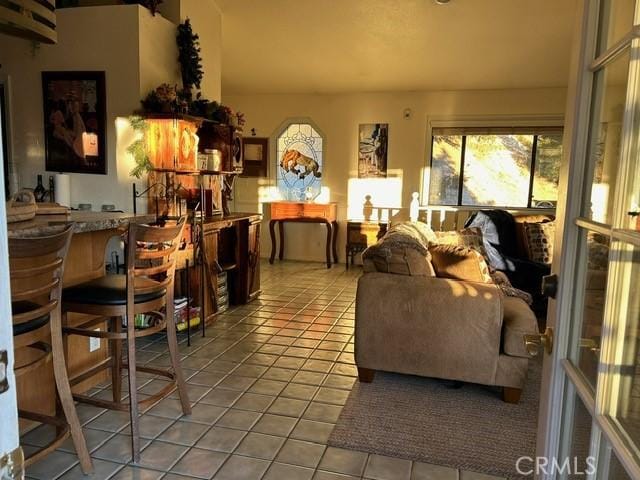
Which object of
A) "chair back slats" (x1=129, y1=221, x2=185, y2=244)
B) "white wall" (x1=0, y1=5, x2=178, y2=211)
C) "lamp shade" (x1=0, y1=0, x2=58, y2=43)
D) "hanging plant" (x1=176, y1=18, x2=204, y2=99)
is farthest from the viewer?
"hanging plant" (x1=176, y1=18, x2=204, y2=99)

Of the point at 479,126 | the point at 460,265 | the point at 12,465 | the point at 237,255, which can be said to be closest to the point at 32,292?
the point at 12,465

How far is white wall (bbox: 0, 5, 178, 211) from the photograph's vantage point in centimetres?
368

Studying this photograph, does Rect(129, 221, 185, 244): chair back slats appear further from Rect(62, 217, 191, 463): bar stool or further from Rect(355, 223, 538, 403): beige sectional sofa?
Rect(355, 223, 538, 403): beige sectional sofa

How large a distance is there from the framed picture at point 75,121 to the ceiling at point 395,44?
66.7 inches

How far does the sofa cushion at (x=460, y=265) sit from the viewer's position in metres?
2.97

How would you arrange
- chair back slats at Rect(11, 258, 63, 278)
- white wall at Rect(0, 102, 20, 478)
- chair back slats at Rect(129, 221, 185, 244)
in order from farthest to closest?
chair back slats at Rect(129, 221, 185, 244)
chair back slats at Rect(11, 258, 63, 278)
white wall at Rect(0, 102, 20, 478)

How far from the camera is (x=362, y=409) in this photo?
2.67 m

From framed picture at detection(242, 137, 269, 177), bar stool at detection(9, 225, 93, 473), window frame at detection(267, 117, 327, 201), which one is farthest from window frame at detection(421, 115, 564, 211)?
bar stool at detection(9, 225, 93, 473)

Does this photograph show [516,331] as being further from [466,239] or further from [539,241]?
[539,241]

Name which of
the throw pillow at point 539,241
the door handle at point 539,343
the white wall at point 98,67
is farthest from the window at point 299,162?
the door handle at point 539,343

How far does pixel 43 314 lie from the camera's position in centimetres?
177

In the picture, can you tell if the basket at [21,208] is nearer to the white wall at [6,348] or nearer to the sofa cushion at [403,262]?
the white wall at [6,348]

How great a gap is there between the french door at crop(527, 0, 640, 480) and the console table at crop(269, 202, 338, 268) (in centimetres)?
564

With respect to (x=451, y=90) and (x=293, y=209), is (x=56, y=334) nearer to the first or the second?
(x=293, y=209)
